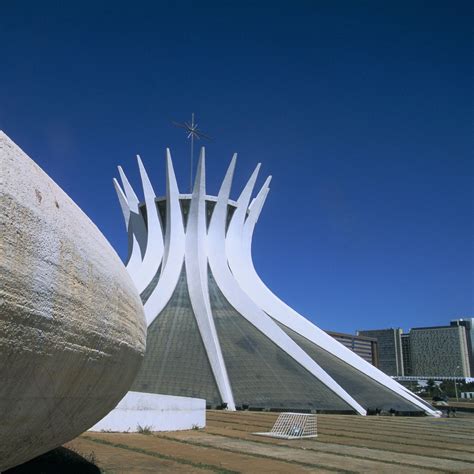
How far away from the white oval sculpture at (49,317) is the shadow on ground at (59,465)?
1732 millimetres

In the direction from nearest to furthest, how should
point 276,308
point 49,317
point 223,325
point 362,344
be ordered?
point 49,317, point 223,325, point 276,308, point 362,344

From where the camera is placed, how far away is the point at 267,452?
29.7 ft

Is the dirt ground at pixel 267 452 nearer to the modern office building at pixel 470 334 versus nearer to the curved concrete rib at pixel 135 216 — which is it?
the curved concrete rib at pixel 135 216

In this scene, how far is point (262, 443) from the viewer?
1038 centimetres

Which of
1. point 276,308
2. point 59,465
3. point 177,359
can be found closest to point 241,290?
point 276,308

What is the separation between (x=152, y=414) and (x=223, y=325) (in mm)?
14081

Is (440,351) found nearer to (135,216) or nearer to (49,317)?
(135,216)

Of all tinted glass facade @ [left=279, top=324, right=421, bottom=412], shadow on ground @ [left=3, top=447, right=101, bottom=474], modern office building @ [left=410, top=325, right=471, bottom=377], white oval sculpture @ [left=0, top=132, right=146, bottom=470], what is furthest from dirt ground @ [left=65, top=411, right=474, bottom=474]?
modern office building @ [left=410, top=325, right=471, bottom=377]

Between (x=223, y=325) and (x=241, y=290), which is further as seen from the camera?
(x=241, y=290)

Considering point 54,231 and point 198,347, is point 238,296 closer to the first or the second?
point 198,347

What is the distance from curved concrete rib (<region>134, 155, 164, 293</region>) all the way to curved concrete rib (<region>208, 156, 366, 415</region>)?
122 inches

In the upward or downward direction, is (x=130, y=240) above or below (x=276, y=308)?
above

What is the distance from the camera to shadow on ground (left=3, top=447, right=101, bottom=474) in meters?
5.66

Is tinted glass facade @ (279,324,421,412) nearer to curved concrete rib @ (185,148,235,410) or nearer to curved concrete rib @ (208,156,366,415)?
curved concrete rib @ (208,156,366,415)
